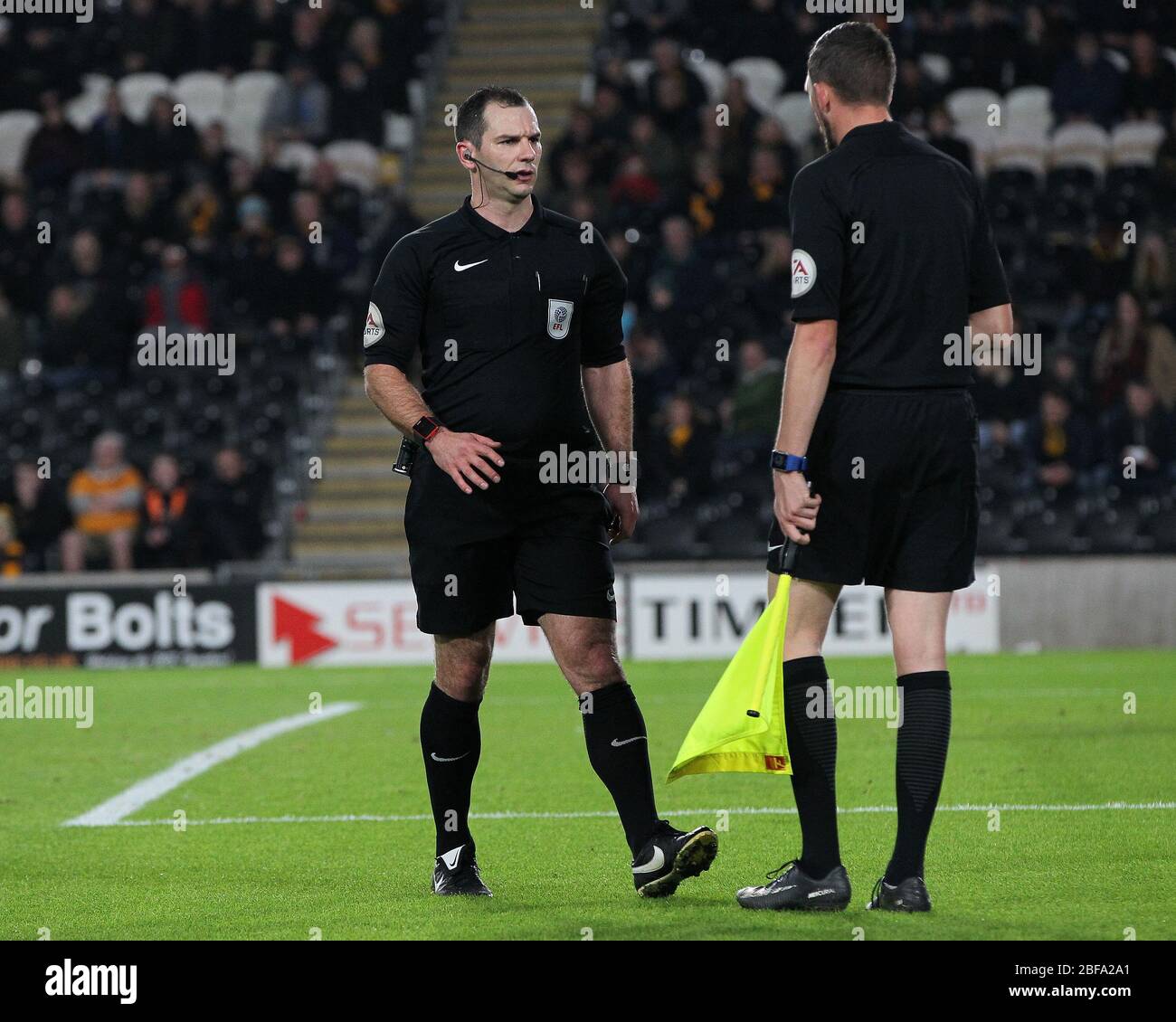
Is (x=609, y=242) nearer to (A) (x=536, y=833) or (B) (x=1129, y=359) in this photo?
(B) (x=1129, y=359)

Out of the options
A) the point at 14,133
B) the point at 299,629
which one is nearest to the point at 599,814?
the point at 299,629

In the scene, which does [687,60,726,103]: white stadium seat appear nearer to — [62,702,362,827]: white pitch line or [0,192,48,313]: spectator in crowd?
[0,192,48,313]: spectator in crowd

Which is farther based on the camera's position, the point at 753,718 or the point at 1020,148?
the point at 1020,148

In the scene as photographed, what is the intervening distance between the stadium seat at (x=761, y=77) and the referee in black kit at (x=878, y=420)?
14.7 metres

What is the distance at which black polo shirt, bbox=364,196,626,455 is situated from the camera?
529 cm

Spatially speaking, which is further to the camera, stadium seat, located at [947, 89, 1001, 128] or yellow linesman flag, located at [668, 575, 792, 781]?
stadium seat, located at [947, 89, 1001, 128]

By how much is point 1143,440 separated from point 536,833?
407 inches

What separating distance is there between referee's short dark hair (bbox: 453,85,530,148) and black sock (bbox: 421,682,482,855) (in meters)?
1.56

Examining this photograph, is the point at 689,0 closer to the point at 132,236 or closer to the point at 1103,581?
the point at 132,236

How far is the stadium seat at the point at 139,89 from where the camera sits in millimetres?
21094

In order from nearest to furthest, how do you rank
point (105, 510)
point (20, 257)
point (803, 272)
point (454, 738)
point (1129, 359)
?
point (803, 272) < point (454, 738) < point (105, 510) < point (1129, 359) < point (20, 257)

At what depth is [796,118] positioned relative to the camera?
62.3 feet

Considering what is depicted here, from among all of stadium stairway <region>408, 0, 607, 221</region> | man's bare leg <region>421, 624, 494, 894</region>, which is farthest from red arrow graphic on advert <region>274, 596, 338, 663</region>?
man's bare leg <region>421, 624, 494, 894</region>

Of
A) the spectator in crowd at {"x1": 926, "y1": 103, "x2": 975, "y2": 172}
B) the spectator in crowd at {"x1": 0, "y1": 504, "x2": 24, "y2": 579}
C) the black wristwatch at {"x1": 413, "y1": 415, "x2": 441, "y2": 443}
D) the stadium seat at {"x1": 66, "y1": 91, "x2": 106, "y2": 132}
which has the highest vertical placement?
the stadium seat at {"x1": 66, "y1": 91, "x2": 106, "y2": 132}
